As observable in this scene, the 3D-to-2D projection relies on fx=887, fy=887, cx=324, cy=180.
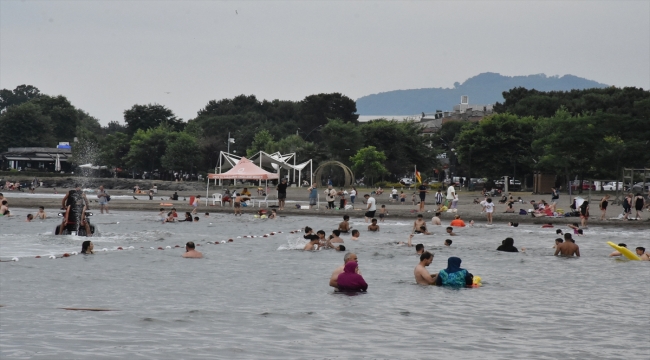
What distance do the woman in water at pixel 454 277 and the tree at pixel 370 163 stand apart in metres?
63.1

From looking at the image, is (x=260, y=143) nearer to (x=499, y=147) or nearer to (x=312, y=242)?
(x=499, y=147)

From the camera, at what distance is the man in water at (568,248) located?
87.1 ft

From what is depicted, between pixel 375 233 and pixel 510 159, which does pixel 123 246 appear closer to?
pixel 375 233

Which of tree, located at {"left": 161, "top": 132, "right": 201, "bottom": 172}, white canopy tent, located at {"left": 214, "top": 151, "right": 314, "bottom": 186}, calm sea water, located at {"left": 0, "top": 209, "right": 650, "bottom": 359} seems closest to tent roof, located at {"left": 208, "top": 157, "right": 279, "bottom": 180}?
white canopy tent, located at {"left": 214, "top": 151, "right": 314, "bottom": 186}

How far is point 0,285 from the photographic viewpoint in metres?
18.8

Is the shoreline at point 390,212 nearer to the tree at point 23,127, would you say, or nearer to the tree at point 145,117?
the tree at point 145,117

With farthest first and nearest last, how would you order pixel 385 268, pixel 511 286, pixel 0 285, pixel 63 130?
pixel 63 130 → pixel 385 268 → pixel 511 286 → pixel 0 285

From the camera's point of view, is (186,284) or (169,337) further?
(186,284)

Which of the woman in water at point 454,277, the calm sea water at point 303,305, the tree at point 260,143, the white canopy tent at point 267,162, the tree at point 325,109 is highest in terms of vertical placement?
the tree at point 325,109

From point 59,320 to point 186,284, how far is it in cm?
532

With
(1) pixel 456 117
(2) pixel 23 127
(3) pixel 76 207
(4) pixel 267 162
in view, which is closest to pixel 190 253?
(3) pixel 76 207

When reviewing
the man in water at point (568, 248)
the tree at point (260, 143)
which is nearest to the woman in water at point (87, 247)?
the man in water at point (568, 248)

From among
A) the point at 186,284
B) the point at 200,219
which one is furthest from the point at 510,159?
the point at 186,284

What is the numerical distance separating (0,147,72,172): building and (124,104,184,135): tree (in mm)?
9645
